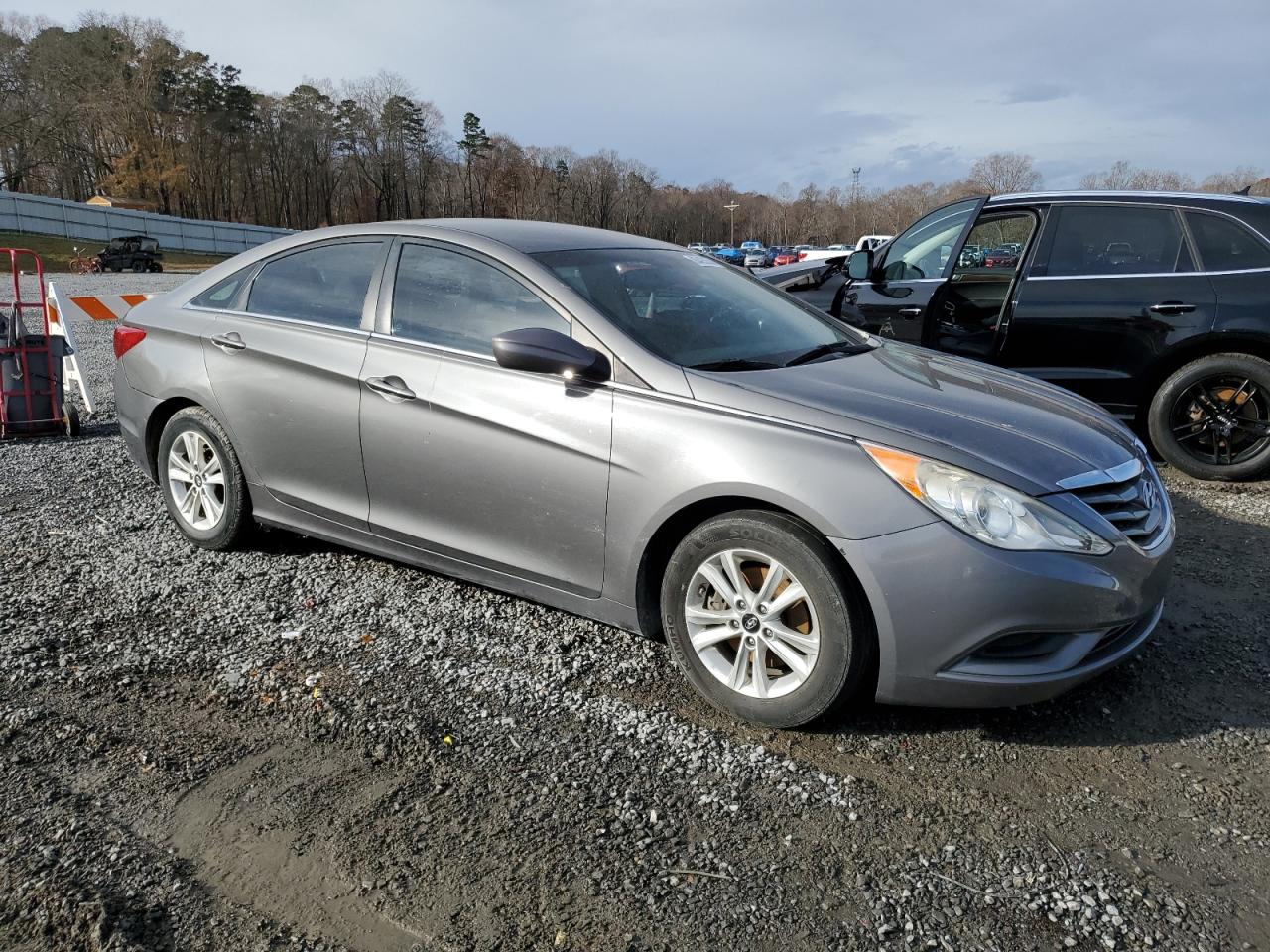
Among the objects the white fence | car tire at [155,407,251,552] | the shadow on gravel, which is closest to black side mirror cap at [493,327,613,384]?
the shadow on gravel

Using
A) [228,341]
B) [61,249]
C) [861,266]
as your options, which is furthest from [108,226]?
[228,341]

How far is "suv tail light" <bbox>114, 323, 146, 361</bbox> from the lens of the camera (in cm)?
487

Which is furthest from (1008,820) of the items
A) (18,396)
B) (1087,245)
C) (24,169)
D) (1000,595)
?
(24,169)

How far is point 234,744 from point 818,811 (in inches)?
73.1

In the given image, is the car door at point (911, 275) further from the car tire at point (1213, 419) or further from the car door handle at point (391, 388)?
the car door handle at point (391, 388)

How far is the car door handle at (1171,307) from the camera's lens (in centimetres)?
586

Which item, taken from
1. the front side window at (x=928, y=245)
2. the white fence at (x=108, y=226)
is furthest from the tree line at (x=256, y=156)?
the front side window at (x=928, y=245)

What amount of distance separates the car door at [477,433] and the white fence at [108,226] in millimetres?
50146

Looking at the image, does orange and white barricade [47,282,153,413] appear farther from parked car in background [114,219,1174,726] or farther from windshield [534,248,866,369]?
windshield [534,248,866,369]

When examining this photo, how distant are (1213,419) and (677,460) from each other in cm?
457

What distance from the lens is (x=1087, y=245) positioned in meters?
6.27

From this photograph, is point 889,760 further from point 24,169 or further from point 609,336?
point 24,169

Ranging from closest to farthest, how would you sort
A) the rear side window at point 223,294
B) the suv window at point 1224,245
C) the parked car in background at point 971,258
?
the rear side window at point 223,294 → the suv window at point 1224,245 → the parked car in background at point 971,258

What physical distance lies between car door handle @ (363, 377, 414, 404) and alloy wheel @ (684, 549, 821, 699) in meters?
1.46
